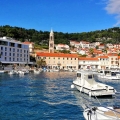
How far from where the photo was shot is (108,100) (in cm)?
2819

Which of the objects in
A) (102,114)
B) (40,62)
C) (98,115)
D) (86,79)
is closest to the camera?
(102,114)

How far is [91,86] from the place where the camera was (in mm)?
31828

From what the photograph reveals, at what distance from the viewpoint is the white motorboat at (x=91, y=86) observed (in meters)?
29.6

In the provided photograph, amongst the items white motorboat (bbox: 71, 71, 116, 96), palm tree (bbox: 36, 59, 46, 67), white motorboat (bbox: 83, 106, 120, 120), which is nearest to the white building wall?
palm tree (bbox: 36, 59, 46, 67)

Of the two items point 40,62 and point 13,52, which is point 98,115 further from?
point 40,62

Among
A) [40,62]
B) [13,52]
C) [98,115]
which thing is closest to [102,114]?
[98,115]

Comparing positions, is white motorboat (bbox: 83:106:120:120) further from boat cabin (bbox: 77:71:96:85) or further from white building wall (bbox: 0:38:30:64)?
white building wall (bbox: 0:38:30:64)

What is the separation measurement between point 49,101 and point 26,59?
3312 inches

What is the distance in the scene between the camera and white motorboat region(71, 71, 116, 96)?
97.1ft

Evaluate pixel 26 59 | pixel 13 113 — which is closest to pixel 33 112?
pixel 13 113

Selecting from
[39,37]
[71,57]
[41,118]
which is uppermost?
[39,37]

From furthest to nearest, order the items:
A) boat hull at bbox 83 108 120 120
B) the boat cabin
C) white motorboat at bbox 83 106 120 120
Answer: the boat cabin, white motorboat at bbox 83 106 120 120, boat hull at bbox 83 108 120 120

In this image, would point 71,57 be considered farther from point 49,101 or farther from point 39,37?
point 49,101

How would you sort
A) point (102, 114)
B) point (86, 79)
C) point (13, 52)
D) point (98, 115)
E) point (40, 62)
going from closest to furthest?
point (102, 114)
point (98, 115)
point (86, 79)
point (13, 52)
point (40, 62)
